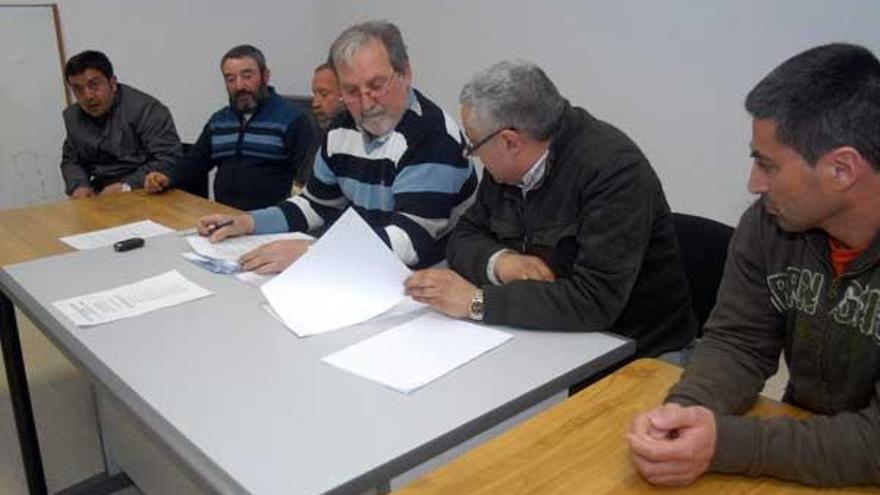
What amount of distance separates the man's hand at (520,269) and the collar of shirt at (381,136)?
1.91 feet

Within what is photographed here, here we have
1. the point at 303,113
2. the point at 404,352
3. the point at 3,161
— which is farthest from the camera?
the point at 3,161

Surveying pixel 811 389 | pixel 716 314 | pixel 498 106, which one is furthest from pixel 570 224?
pixel 811 389

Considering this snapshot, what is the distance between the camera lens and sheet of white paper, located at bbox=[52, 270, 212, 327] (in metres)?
1.51

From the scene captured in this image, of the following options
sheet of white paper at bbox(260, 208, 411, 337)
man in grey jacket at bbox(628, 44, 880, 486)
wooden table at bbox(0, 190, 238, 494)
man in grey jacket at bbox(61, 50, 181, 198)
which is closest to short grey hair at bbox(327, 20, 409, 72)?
sheet of white paper at bbox(260, 208, 411, 337)

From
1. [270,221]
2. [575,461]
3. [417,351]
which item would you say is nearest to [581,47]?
[270,221]

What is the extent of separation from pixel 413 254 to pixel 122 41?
3187 mm

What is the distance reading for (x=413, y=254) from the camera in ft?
6.13

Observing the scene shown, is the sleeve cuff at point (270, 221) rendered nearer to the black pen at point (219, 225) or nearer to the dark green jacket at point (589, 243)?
the black pen at point (219, 225)

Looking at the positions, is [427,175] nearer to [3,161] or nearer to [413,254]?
[413,254]

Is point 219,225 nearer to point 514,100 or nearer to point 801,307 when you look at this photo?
point 514,100

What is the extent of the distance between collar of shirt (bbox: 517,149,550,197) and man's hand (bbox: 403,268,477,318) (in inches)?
11.0

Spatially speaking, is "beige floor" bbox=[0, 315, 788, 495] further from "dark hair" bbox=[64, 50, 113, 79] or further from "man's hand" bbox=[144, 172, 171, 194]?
"dark hair" bbox=[64, 50, 113, 79]

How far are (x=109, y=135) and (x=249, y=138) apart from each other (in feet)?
2.71

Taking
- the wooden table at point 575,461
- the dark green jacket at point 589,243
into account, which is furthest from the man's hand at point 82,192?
the wooden table at point 575,461
